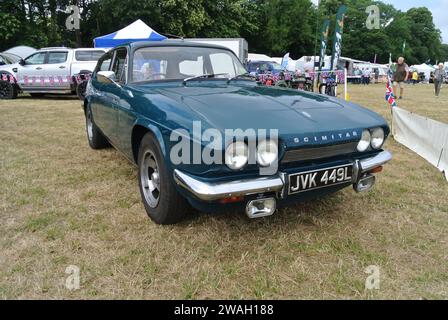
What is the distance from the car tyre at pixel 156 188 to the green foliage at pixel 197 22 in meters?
25.2

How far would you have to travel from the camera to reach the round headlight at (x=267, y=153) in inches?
86.9

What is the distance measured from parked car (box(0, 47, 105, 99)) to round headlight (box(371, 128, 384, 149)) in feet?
34.8

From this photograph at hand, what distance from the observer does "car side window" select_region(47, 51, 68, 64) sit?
11.6 m

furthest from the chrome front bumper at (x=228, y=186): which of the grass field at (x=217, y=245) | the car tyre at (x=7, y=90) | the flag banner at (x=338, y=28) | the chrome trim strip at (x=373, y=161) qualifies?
the car tyre at (x=7, y=90)

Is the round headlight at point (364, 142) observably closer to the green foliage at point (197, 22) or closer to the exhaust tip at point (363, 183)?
the exhaust tip at point (363, 183)

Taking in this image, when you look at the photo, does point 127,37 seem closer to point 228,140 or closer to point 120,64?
point 120,64

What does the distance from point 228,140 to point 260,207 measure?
1.76 feet

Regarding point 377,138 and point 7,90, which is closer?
point 377,138

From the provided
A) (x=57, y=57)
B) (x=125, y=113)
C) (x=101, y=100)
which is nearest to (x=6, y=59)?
(x=57, y=57)

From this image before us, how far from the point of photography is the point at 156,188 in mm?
2971
